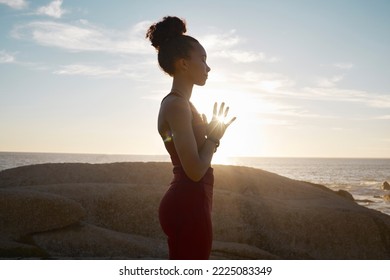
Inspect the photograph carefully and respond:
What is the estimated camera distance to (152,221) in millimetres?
10812

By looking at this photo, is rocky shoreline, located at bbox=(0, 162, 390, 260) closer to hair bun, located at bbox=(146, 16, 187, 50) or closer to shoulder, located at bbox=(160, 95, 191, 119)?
hair bun, located at bbox=(146, 16, 187, 50)

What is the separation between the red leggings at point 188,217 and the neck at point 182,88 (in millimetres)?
575

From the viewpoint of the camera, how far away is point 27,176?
14.6 metres

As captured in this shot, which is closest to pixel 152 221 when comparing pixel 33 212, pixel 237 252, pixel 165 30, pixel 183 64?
pixel 237 252

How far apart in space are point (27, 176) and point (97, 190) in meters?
4.13

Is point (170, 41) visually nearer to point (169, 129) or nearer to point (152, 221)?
point (169, 129)

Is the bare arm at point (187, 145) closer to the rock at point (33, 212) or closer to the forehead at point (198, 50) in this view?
the forehead at point (198, 50)

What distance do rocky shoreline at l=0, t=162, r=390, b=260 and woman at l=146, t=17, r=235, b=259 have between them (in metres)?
5.53

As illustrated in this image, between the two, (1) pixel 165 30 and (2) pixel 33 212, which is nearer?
(1) pixel 165 30

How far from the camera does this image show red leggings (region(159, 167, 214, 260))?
3213mm

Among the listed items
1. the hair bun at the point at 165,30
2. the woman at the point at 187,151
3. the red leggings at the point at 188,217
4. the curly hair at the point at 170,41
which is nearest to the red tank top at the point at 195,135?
the woman at the point at 187,151

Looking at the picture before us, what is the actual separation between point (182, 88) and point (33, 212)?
285 inches

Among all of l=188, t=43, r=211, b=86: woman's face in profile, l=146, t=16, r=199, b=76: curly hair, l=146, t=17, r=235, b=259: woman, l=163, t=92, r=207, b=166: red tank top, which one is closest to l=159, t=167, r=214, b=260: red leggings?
l=146, t=17, r=235, b=259: woman

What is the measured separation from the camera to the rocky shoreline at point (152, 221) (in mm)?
8922
